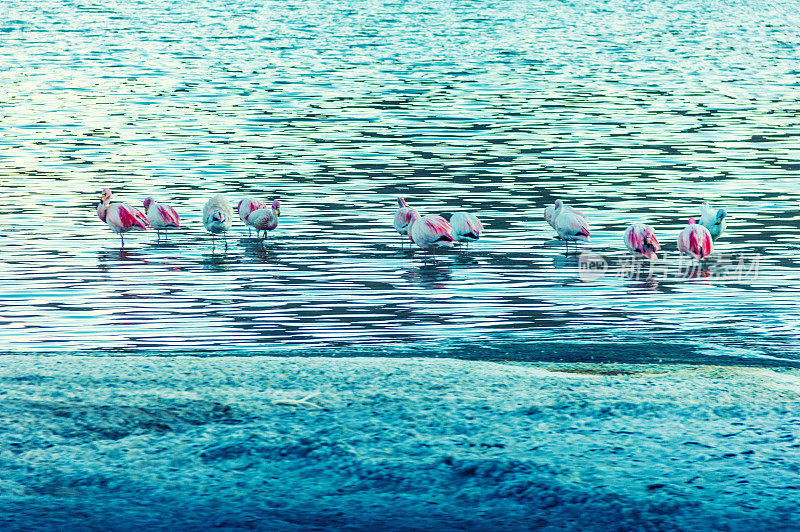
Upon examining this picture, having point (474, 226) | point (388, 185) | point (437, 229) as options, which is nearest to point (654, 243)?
point (474, 226)

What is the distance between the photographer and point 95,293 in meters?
14.3

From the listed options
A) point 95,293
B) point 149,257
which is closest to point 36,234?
point 149,257

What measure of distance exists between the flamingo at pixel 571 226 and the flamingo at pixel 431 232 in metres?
1.55

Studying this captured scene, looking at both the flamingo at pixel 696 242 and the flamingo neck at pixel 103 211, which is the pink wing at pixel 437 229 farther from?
the flamingo neck at pixel 103 211

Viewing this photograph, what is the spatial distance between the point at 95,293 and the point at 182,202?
677 cm

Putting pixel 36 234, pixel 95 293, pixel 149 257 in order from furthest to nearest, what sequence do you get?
pixel 36 234 < pixel 149 257 < pixel 95 293

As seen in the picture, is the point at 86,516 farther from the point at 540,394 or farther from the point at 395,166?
the point at 395,166

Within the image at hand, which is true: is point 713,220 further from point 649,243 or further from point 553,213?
point 553,213

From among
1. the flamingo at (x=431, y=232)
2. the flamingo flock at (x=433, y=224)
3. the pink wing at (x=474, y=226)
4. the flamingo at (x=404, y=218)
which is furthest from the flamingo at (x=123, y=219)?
the pink wing at (x=474, y=226)

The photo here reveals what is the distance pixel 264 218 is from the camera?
18.0 metres

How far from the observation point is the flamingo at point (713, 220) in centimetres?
1764

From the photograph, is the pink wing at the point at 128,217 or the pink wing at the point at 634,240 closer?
the pink wing at the point at 634,240

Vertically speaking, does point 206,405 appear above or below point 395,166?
below

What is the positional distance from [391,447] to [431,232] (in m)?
9.46
